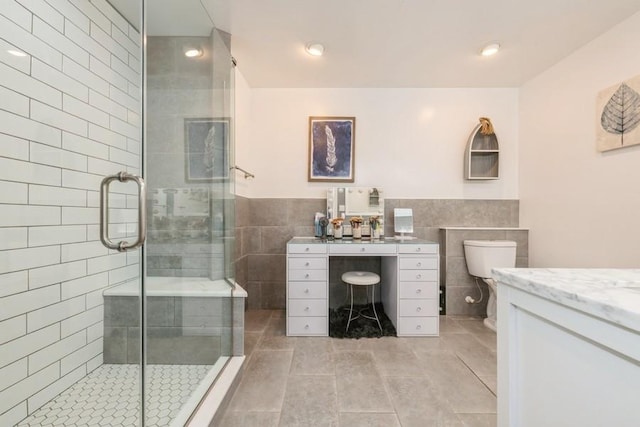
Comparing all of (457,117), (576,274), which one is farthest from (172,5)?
(457,117)

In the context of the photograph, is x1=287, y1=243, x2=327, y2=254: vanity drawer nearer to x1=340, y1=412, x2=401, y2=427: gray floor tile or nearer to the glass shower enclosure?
the glass shower enclosure

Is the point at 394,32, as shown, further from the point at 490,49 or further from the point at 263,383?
the point at 263,383

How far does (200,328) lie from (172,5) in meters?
1.94

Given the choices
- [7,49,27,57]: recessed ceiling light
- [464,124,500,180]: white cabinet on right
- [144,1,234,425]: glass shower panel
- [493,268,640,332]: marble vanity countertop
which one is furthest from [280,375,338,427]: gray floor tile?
[464,124,500,180]: white cabinet on right

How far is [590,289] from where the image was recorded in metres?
0.59

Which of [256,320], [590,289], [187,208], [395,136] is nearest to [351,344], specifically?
[256,320]

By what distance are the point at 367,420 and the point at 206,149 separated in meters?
1.87

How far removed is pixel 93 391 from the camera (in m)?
1.34

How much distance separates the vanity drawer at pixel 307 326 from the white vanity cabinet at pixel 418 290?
2.00 ft

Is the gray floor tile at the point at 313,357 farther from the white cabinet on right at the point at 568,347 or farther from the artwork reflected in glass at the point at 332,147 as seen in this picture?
the artwork reflected in glass at the point at 332,147

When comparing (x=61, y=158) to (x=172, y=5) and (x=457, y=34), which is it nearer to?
(x=172, y=5)

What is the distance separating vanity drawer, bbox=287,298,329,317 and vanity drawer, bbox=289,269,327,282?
173 mm

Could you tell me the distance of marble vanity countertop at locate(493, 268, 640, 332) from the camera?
475 mm

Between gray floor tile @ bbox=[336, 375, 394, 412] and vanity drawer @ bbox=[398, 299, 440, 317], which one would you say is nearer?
gray floor tile @ bbox=[336, 375, 394, 412]
